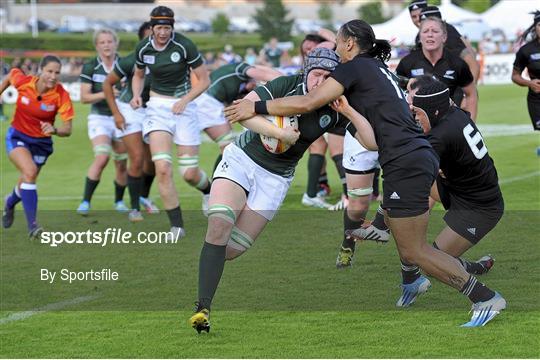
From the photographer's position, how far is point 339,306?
7699 mm

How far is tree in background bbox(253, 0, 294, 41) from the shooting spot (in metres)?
68.9

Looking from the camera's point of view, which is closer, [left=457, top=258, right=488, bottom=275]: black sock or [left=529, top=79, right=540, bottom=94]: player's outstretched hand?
[left=457, top=258, right=488, bottom=275]: black sock

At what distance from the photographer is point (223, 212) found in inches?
280

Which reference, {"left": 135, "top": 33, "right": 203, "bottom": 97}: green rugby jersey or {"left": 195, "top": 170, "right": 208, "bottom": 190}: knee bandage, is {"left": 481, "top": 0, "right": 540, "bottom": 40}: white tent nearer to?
{"left": 195, "top": 170, "right": 208, "bottom": 190}: knee bandage

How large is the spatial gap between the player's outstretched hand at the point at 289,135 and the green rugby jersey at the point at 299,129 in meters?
0.26

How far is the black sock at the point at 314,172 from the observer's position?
13094mm

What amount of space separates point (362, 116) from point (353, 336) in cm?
149

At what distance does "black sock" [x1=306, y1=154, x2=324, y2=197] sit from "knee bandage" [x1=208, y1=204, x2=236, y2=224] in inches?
236

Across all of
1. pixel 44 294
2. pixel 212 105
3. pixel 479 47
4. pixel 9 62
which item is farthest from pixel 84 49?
pixel 44 294

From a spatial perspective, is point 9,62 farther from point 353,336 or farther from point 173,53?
point 353,336

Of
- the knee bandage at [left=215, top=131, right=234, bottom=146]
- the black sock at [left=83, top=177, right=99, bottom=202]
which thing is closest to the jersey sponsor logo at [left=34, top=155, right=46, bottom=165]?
the black sock at [left=83, top=177, right=99, bottom=202]

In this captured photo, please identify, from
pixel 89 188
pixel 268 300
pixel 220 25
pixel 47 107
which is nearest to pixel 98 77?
pixel 89 188

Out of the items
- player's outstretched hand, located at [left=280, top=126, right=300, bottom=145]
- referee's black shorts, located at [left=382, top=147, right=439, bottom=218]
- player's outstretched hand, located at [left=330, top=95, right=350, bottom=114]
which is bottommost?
referee's black shorts, located at [left=382, top=147, right=439, bottom=218]

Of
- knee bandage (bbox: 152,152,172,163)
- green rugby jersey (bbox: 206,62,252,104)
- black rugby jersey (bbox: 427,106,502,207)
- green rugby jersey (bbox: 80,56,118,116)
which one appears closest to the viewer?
black rugby jersey (bbox: 427,106,502,207)
